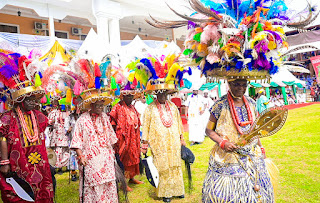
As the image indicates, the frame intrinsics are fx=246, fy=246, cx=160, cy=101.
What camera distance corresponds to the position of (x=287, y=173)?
503cm

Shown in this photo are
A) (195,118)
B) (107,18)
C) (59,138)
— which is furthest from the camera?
(107,18)

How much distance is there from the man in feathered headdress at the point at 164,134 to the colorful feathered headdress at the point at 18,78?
173cm

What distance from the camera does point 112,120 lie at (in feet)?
16.9

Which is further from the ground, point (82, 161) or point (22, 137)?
point (22, 137)

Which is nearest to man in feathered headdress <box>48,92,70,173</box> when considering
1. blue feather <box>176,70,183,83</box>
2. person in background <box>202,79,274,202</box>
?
blue feather <box>176,70,183,83</box>

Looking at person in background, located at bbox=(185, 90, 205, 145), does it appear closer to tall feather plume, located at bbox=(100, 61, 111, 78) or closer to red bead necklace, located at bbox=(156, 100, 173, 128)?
red bead necklace, located at bbox=(156, 100, 173, 128)

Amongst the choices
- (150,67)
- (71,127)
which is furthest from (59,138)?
(150,67)

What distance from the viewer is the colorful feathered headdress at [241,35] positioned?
223 cm

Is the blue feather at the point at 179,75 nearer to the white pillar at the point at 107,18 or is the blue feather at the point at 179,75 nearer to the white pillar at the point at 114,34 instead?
the white pillar at the point at 107,18

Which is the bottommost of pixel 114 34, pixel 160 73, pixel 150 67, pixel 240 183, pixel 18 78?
pixel 240 183

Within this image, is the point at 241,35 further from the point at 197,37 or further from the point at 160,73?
the point at 160,73

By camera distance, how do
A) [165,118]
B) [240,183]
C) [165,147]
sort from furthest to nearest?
[165,118] < [165,147] < [240,183]

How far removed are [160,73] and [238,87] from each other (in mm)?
1934

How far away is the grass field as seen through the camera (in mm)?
4129
